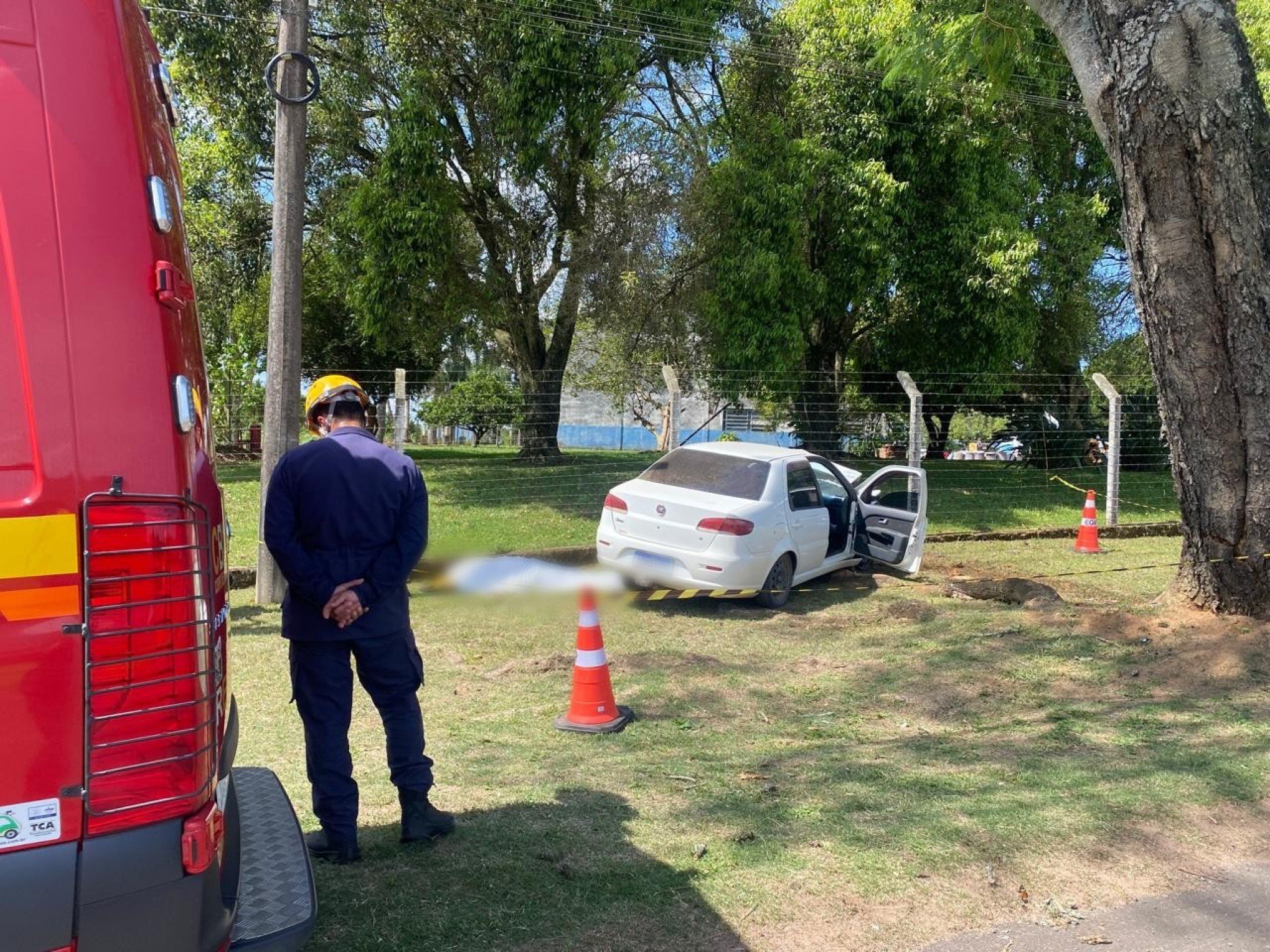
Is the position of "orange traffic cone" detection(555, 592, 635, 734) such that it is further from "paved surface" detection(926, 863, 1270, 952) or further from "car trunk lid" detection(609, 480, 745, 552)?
"car trunk lid" detection(609, 480, 745, 552)

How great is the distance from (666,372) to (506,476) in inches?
118

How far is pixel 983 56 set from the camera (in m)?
9.77

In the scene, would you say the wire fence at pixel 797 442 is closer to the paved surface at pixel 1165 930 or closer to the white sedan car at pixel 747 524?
the white sedan car at pixel 747 524

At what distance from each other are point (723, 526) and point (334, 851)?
16.7ft

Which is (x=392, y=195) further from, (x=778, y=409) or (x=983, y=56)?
(x=983, y=56)

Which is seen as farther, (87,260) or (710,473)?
(710,473)

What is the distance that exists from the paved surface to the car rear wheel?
17.4ft

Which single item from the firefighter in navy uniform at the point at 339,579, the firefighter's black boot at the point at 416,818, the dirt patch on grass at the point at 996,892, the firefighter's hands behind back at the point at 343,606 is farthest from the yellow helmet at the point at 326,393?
the dirt patch on grass at the point at 996,892

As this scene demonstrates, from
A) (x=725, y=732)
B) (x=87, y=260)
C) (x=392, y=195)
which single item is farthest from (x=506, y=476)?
(x=87, y=260)

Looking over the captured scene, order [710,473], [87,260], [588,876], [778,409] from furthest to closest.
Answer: [778,409], [710,473], [588,876], [87,260]

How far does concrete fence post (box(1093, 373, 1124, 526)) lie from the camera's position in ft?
47.3

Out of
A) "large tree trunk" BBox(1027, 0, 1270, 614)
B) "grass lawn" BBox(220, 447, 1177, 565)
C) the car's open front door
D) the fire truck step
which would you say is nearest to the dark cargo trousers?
the fire truck step

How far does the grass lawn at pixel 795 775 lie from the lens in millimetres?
3562

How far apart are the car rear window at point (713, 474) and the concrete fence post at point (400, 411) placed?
117 inches
